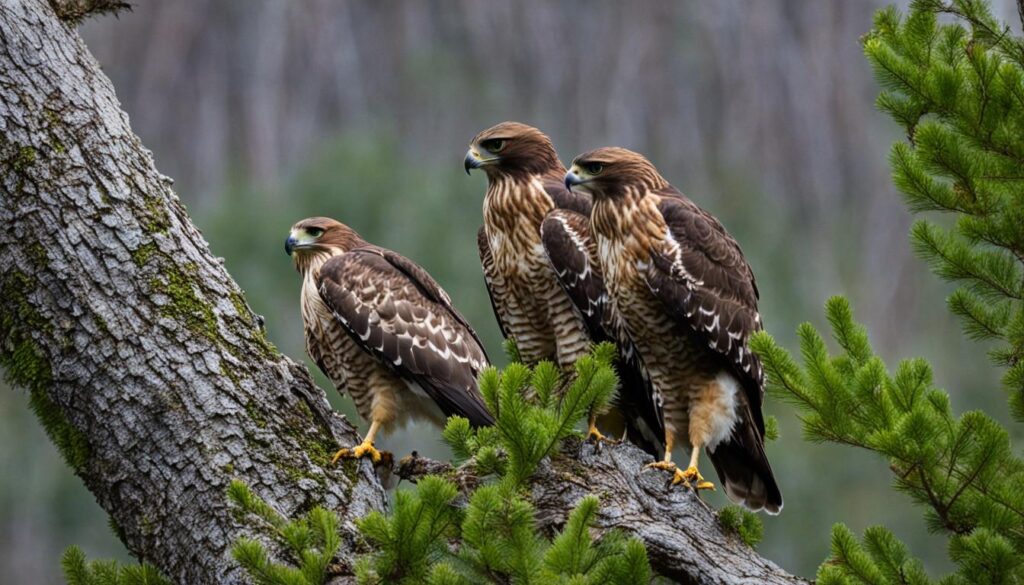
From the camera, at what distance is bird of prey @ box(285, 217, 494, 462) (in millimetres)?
6629

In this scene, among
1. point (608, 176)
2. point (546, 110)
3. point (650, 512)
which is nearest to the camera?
point (650, 512)

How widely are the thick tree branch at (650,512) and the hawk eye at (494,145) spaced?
1689 mm

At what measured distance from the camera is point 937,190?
608 cm

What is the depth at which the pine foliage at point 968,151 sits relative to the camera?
19.6ft

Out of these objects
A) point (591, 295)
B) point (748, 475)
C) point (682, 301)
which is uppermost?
point (591, 295)

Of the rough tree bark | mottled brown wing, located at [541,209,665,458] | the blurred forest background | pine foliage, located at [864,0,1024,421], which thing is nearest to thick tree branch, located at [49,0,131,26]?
the rough tree bark

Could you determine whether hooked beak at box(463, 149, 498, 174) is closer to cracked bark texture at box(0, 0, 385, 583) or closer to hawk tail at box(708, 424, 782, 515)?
hawk tail at box(708, 424, 782, 515)

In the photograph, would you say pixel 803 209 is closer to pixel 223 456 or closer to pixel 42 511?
pixel 42 511

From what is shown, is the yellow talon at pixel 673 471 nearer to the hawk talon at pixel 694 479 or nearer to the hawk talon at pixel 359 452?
the hawk talon at pixel 694 479

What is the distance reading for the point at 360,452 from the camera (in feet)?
18.6

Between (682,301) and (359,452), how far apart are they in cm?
144

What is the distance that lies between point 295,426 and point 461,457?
34.2 inches

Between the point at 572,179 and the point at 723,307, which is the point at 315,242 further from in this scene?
the point at 723,307

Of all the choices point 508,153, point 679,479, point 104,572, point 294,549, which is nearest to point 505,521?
point 294,549
